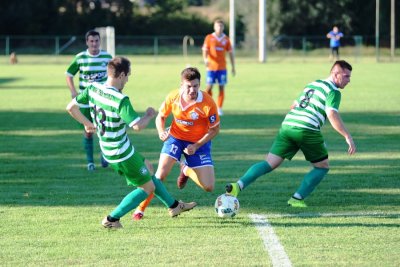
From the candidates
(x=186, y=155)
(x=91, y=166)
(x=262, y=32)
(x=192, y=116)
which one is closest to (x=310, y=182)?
(x=186, y=155)

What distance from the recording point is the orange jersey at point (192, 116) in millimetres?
8820

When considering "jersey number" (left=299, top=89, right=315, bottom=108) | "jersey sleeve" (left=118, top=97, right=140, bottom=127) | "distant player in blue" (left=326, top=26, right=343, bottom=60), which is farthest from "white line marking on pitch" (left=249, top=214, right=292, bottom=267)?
"distant player in blue" (left=326, top=26, right=343, bottom=60)

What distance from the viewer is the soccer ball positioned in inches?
335

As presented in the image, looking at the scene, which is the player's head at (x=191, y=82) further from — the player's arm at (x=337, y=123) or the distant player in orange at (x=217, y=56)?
the distant player in orange at (x=217, y=56)

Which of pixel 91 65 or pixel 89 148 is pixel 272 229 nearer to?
pixel 89 148

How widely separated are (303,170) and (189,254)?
5.24 meters

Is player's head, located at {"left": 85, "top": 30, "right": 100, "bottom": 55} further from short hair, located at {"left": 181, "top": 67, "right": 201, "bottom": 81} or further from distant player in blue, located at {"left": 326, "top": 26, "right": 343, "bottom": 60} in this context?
distant player in blue, located at {"left": 326, "top": 26, "right": 343, "bottom": 60}

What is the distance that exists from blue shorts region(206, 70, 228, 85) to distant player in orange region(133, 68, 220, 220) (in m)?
11.3

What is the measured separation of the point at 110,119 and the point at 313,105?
2.42 m

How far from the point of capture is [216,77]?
66.9 feet

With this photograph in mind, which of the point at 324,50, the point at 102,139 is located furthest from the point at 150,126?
the point at 324,50

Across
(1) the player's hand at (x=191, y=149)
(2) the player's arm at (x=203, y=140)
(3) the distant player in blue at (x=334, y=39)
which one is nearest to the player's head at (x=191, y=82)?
(2) the player's arm at (x=203, y=140)

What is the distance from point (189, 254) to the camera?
23.0 feet

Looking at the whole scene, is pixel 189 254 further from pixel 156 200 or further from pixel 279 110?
pixel 279 110
